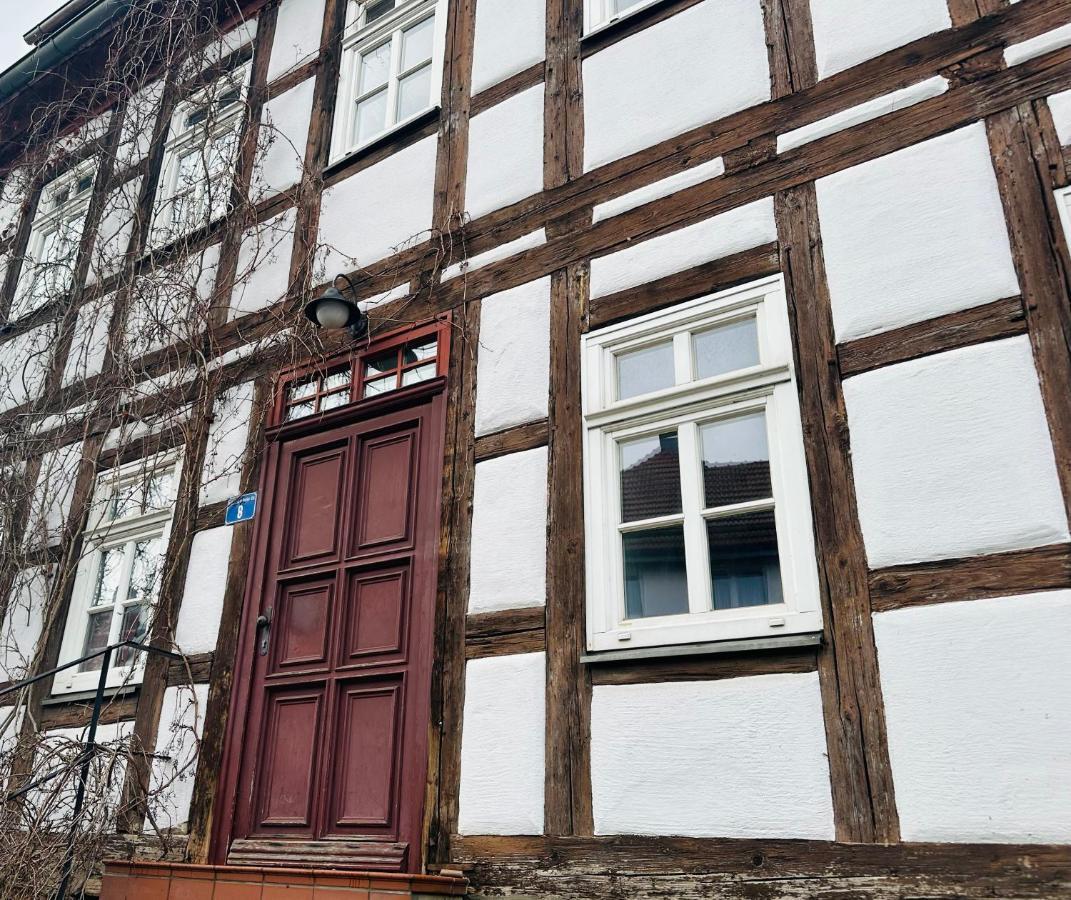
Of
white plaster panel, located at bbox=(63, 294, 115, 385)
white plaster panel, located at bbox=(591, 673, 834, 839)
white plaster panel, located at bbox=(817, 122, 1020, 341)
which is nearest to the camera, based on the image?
white plaster panel, located at bbox=(591, 673, 834, 839)

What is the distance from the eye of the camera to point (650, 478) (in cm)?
409

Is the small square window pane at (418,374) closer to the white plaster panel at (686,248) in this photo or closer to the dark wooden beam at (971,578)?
the white plaster panel at (686,248)

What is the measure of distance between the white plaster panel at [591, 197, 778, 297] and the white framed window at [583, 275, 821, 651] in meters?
Result: 0.21

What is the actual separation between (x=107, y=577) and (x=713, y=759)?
4313 mm

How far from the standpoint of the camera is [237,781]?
4.84 metres

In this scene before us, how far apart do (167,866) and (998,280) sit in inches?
157

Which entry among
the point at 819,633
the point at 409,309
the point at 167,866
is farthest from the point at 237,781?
the point at 819,633

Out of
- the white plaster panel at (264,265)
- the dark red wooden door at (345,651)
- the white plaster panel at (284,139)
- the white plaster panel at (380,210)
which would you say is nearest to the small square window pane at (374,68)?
the white plaster panel at (284,139)

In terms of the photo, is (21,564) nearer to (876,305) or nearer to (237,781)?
(237,781)

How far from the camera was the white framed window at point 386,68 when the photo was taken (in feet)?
20.0

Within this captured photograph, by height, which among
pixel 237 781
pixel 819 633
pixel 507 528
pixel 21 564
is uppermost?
pixel 21 564

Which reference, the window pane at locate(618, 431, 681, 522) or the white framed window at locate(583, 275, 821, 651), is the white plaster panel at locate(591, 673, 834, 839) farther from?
the window pane at locate(618, 431, 681, 522)

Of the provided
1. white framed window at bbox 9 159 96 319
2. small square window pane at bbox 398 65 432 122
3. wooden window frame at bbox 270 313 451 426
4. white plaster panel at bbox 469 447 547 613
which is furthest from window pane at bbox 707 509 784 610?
white framed window at bbox 9 159 96 319

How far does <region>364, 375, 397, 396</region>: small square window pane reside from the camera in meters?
5.27
